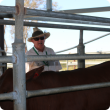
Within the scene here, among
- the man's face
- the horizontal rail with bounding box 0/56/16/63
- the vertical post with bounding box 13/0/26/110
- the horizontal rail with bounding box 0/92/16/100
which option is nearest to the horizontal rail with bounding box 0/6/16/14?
the vertical post with bounding box 13/0/26/110

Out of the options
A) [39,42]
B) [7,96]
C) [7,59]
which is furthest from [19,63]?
[39,42]

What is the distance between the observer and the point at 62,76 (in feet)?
5.01

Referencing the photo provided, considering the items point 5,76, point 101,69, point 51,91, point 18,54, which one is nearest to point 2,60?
point 18,54

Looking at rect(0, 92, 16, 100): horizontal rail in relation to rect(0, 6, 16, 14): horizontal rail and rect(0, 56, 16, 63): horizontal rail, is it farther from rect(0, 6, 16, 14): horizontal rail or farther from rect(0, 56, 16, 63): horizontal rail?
rect(0, 6, 16, 14): horizontal rail

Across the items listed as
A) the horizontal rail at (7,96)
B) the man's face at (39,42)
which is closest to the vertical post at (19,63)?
the horizontal rail at (7,96)

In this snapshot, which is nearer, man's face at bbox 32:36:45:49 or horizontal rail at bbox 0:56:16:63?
horizontal rail at bbox 0:56:16:63

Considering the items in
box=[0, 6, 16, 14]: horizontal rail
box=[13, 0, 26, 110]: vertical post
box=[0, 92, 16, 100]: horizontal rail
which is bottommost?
box=[0, 92, 16, 100]: horizontal rail

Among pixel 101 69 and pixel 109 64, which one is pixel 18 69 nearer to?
pixel 101 69

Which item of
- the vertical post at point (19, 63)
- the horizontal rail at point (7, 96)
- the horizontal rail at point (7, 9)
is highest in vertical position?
the horizontal rail at point (7, 9)

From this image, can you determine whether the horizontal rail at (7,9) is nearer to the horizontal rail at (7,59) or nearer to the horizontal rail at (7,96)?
the horizontal rail at (7,59)

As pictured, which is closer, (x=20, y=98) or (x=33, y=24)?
(x=20, y=98)

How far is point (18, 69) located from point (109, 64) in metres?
1.29

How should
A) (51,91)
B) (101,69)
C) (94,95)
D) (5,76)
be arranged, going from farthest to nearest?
(101,69), (94,95), (5,76), (51,91)

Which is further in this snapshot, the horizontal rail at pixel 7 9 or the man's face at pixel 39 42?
the man's face at pixel 39 42
